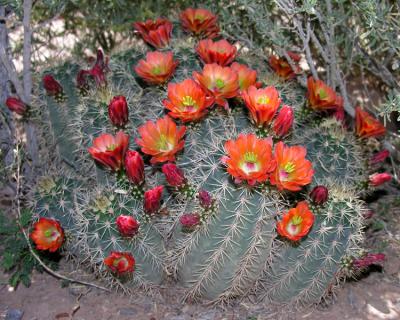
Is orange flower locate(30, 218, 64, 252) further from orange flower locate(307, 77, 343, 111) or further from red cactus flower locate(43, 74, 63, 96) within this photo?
orange flower locate(307, 77, 343, 111)

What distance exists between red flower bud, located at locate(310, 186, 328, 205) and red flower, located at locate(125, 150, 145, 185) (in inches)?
26.8

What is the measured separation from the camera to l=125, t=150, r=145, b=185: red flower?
2355 mm

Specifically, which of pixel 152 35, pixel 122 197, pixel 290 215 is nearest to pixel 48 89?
pixel 152 35

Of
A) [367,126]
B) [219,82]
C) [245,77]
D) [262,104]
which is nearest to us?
[262,104]

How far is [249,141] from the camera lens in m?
2.24

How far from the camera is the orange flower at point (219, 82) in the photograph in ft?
8.30

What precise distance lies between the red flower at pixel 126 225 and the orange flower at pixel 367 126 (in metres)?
1.18

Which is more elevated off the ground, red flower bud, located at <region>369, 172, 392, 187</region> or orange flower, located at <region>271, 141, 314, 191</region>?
orange flower, located at <region>271, 141, 314, 191</region>

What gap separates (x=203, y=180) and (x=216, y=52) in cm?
67

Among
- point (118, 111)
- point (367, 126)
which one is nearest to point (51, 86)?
point (118, 111)

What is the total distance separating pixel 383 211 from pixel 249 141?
49.6 inches

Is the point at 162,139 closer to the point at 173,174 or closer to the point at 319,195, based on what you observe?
the point at 173,174

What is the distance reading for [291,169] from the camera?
228 centimetres

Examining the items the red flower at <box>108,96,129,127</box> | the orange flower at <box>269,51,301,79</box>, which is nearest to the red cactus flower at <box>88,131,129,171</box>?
the red flower at <box>108,96,129,127</box>
